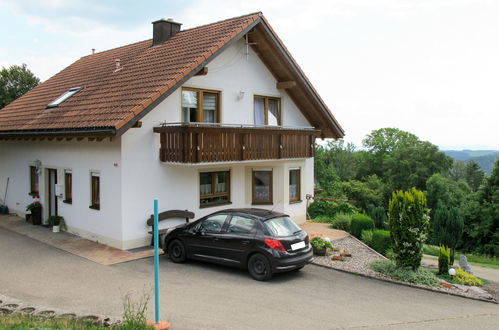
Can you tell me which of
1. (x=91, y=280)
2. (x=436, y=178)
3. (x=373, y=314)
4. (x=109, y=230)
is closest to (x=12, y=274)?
(x=91, y=280)

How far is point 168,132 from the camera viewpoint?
1307cm

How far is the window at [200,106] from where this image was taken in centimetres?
1445

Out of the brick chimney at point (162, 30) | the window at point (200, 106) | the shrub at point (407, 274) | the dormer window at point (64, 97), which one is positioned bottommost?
the shrub at point (407, 274)

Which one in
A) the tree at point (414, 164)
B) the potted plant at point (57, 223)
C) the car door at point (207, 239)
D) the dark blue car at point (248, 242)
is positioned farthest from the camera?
the tree at point (414, 164)

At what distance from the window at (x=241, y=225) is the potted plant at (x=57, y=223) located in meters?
7.40

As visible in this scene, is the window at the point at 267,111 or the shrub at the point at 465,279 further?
the window at the point at 267,111

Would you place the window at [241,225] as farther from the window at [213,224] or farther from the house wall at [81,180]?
the house wall at [81,180]

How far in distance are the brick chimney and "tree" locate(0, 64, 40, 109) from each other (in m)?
17.8

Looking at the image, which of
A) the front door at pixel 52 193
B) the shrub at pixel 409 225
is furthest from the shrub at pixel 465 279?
the front door at pixel 52 193

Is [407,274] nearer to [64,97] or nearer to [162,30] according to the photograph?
[162,30]

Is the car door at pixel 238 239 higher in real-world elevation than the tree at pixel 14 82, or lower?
lower

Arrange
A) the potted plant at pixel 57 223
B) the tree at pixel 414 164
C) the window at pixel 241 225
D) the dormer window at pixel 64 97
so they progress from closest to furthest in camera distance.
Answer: the window at pixel 241 225 → the potted plant at pixel 57 223 → the dormer window at pixel 64 97 → the tree at pixel 414 164

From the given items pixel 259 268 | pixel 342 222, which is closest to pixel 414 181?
pixel 342 222

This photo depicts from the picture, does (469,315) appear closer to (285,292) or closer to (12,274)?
(285,292)
